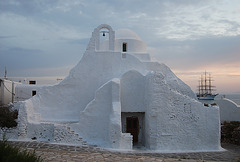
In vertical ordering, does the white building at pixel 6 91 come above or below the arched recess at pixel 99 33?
below

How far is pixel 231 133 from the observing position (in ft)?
52.2

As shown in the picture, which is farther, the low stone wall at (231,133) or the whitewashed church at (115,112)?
the low stone wall at (231,133)

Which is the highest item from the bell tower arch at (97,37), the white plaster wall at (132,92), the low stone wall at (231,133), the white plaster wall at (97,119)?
the bell tower arch at (97,37)

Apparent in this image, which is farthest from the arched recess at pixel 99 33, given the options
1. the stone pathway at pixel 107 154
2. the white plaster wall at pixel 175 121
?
the stone pathway at pixel 107 154

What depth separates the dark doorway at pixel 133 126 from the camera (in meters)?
14.4

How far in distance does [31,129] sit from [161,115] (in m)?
7.39

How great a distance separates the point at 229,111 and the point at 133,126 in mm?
10275

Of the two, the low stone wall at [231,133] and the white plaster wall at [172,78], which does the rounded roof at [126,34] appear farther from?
the low stone wall at [231,133]

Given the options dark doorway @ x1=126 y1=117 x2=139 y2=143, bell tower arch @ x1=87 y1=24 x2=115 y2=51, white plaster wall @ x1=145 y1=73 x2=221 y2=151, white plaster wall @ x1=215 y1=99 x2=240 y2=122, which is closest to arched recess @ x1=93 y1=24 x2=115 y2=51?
bell tower arch @ x1=87 y1=24 x2=115 y2=51

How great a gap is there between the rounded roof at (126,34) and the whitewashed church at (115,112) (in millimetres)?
3019

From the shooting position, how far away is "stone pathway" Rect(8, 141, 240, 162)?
6988mm

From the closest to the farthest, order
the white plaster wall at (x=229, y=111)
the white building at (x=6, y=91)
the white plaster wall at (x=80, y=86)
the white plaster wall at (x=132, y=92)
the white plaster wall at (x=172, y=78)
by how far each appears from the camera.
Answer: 1. the white plaster wall at (x=132, y=92)
2. the white plaster wall at (x=80, y=86)
3. the white plaster wall at (x=172, y=78)
4. the white plaster wall at (x=229, y=111)
5. the white building at (x=6, y=91)

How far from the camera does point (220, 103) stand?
66.8 ft

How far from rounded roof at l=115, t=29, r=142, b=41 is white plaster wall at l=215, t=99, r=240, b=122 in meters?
9.58
